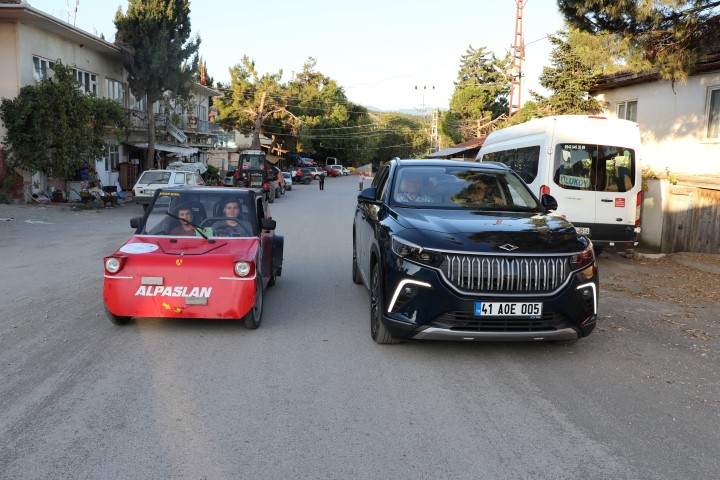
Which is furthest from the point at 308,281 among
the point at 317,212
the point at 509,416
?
the point at 317,212

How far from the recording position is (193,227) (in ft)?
23.3

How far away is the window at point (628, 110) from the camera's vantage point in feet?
58.0

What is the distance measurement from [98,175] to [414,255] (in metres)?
28.7

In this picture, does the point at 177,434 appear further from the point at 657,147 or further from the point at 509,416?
the point at 657,147

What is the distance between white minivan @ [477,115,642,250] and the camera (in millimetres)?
11438

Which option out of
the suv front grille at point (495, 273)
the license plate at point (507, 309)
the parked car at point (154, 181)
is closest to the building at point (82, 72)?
the parked car at point (154, 181)

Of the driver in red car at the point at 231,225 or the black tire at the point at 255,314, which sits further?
the driver in red car at the point at 231,225

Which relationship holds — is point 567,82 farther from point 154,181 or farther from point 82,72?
point 82,72

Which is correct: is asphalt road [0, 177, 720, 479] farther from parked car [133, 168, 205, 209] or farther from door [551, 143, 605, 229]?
parked car [133, 168, 205, 209]

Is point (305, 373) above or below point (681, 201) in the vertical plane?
below

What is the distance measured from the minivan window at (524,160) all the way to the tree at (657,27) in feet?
8.21

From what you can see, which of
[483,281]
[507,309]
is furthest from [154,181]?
[507,309]

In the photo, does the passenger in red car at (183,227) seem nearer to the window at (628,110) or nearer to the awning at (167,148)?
the window at (628,110)

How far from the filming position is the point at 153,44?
33031mm
